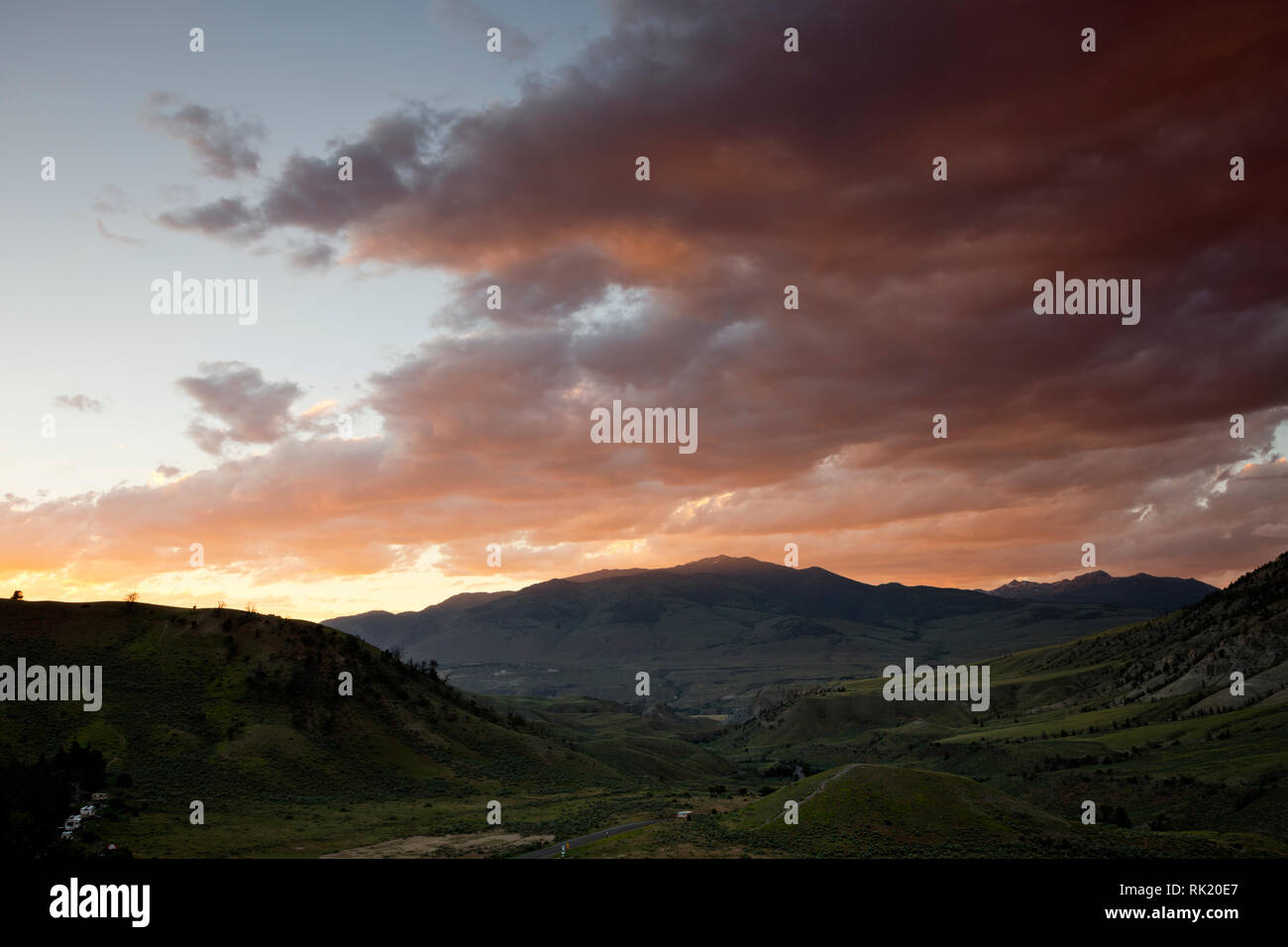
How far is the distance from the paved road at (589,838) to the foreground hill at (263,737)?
12.8 meters

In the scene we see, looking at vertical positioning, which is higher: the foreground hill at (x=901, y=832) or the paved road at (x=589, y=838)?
the foreground hill at (x=901, y=832)

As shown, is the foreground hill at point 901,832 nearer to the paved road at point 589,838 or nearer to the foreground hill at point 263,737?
the paved road at point 589,838

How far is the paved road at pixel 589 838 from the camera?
61.8 m

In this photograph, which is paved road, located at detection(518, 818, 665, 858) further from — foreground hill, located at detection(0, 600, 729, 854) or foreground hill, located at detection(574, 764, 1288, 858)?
foreground hill, located at detection(0, 600, 729, 854)

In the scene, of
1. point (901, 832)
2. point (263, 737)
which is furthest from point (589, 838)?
point (263, 737)

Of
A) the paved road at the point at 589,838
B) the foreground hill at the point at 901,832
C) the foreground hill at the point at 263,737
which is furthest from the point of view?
the foreground hill at the point at 263,737

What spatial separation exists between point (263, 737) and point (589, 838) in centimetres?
5888

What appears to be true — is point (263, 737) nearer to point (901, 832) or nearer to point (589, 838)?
point (589, 838)

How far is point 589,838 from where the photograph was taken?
6825 centimetres

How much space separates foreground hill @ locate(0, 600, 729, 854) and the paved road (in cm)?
1277

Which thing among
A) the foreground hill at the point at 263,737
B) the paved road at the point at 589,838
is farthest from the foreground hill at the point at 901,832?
the foreground hill at the point at 263,737
